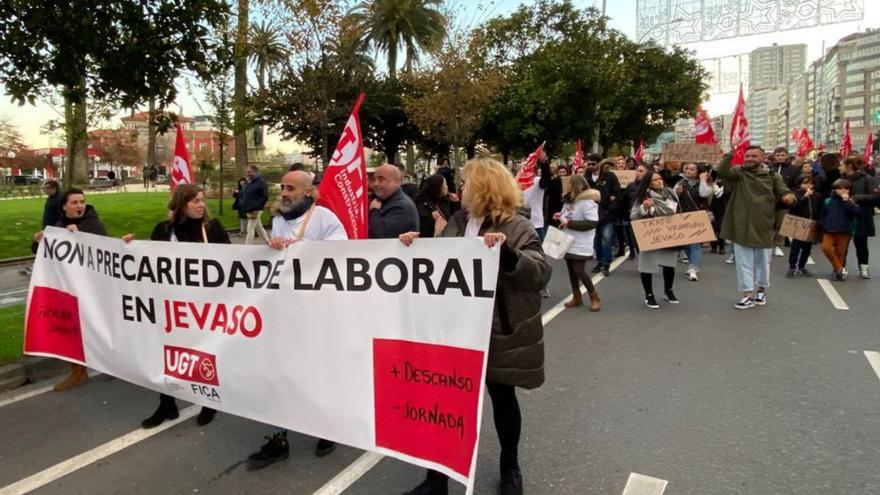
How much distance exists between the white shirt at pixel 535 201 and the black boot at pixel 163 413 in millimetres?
5535

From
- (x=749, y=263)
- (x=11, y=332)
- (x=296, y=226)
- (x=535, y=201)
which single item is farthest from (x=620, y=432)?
(x=11, y=332)

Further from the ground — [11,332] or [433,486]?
[11,332]

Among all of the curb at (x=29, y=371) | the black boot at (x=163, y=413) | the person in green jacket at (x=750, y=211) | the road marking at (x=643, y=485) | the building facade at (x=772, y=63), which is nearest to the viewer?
the road marking at (x=643, y=485)

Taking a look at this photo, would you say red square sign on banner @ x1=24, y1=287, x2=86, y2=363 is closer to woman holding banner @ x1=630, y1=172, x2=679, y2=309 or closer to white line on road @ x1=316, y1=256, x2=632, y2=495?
white line on road @ x1=316, y1=256, x2=632, y2=495

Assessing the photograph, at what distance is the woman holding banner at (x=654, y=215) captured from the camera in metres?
7.71

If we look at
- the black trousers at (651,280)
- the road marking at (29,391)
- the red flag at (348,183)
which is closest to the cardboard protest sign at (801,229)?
the black trousers at (651,280)

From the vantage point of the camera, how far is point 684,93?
38.5m

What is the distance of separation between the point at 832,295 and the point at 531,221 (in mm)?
4010

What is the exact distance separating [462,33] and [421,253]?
63.6 feet

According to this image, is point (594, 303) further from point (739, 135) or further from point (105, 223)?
point (105, 223)

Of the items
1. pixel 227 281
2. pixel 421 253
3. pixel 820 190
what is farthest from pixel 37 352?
pixel 820 190

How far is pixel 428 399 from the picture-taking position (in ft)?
9.68

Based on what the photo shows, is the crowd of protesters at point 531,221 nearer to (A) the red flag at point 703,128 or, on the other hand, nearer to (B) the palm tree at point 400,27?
(A) the red flag at point 703,128

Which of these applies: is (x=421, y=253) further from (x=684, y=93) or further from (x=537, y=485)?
(x=684, y=93)
